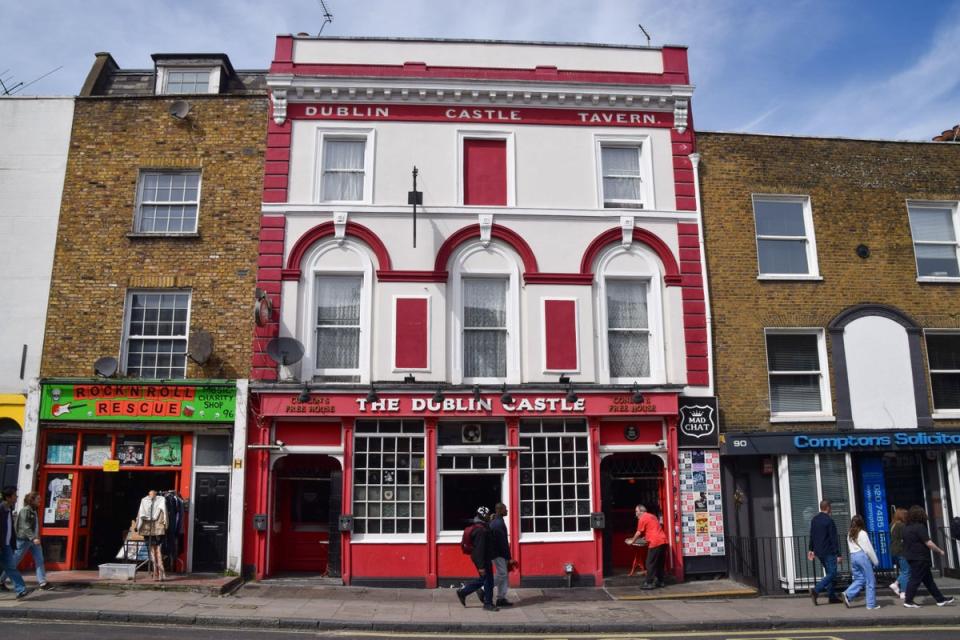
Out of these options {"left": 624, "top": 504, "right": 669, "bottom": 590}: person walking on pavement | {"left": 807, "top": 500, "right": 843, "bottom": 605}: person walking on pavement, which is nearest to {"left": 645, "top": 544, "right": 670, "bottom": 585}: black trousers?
{"left": 624, "top": 504, "right": 669, "bottom": 590}: person walking on pavement

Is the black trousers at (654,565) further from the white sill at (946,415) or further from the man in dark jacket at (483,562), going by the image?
the white sill at (946,415)

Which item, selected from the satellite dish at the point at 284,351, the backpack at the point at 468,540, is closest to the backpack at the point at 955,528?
the backpack at the point at 468,540

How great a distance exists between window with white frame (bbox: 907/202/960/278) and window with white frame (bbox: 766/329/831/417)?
3.21 metres

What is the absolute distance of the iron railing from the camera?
14547 mm

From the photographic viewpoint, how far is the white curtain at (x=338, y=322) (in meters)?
15.5

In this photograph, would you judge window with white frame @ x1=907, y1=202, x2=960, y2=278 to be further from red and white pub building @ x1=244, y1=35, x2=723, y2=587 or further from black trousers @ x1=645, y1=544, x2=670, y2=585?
black trousers @ x1=645, y1=544, x2=670, y2=585

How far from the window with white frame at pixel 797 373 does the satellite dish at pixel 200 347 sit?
11839 mm

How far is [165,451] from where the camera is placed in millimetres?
14930

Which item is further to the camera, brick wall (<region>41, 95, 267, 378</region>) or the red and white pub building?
brick wall (<region>41, 95, 267, 378</region>)

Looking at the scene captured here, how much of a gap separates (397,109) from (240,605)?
34.5ft

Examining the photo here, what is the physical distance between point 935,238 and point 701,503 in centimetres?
864

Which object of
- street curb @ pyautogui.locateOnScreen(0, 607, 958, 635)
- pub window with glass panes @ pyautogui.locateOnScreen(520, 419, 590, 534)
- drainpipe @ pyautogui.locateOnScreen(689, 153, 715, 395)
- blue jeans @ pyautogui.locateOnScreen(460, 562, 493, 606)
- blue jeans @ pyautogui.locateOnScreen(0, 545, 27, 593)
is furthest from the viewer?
drainpipe @ pyautogui.locateOnScreen(689, 153, 715, 395)

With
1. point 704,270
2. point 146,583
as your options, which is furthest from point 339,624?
point 704,270

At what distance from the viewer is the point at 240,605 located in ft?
40.2
